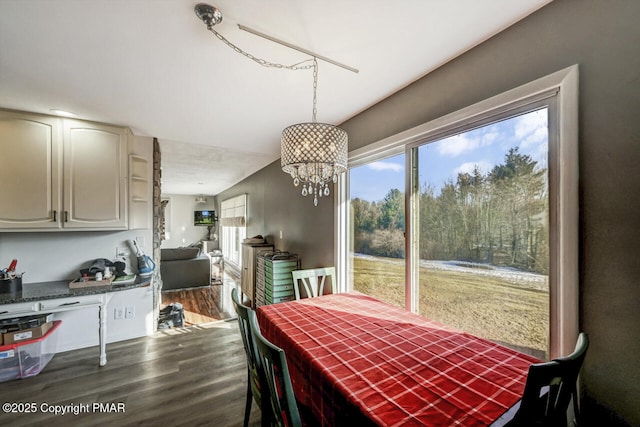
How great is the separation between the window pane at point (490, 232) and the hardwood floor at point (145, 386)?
1580mm

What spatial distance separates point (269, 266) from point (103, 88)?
2.30 m

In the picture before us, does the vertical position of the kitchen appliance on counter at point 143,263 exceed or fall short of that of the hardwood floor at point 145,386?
it exceeds it

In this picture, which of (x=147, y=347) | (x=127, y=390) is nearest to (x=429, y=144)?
(x=127, y=390)

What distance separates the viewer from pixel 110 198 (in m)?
2.59

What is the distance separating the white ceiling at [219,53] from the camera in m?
1.21

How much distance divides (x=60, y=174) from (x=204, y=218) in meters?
6.97

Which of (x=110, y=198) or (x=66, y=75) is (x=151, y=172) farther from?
(x=66, y=75)

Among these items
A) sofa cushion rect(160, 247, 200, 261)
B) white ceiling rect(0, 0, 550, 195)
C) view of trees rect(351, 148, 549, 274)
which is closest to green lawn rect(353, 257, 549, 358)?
view of trees rect(351, 148, 549, 274)

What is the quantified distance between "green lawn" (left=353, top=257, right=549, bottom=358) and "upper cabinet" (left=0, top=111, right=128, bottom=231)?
115 inches

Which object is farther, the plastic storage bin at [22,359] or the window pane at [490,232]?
the plastic storage bin at [22,359]

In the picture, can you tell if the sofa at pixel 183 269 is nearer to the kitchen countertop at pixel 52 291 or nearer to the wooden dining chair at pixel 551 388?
the kitchen countertop at pixel 52 291

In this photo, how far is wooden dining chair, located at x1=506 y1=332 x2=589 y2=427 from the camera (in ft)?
2.09

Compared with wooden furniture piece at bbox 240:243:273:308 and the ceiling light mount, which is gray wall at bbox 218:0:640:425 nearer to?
the ceiling light mount

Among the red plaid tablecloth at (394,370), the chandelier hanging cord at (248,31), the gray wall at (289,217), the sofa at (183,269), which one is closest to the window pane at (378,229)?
the gray wall at (289,217)
